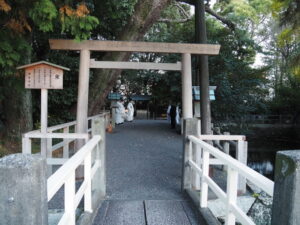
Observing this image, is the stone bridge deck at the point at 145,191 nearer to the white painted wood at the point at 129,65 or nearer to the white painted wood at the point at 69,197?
the white painted wood at the point at 69,197

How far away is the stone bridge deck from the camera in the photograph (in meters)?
Result: 3.25

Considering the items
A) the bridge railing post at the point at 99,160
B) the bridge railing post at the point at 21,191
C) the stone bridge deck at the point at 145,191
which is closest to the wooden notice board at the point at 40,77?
the bridge railing post at the point at 99,160

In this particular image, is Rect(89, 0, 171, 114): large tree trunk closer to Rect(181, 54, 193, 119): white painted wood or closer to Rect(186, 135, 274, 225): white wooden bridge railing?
Rect(181, 54, 193, 119): white painted wood

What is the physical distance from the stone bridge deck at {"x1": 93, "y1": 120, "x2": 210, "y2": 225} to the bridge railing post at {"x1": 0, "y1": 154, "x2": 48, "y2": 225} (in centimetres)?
195

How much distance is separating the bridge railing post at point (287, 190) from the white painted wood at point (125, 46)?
13.4 feet

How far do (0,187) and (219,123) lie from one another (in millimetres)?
11593

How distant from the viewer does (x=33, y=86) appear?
464 cm

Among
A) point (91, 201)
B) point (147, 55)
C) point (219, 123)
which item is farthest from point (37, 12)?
point (147, 55)

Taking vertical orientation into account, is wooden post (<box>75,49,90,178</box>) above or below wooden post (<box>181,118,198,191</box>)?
above

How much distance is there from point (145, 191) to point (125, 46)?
2.76m

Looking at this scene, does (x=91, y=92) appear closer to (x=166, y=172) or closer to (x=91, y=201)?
(x=166, y=172)

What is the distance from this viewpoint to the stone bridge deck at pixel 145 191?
10.6 ft


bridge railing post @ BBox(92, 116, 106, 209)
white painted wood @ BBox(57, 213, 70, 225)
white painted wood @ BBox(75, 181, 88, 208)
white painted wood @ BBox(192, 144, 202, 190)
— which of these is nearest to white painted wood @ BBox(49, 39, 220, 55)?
bridge railing post @ BBox(92, 116, 106, 209)

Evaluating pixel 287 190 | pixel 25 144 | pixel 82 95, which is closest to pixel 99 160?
pixel 25 144
